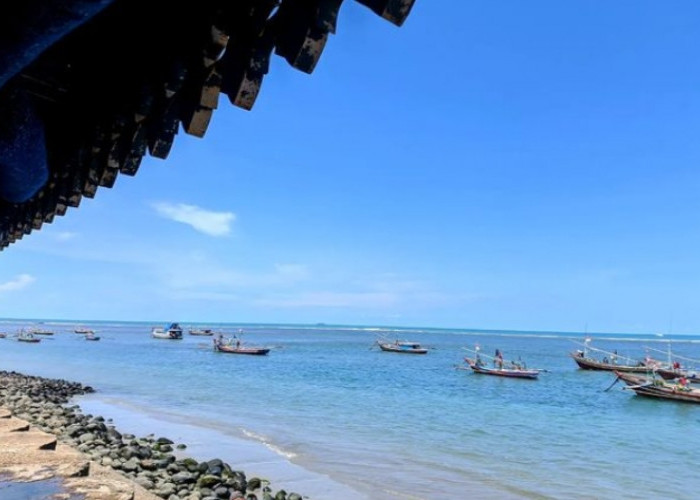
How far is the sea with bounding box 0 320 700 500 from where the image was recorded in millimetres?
15258

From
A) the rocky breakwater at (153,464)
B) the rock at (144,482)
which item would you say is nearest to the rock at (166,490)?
the rocky breakwater at (153,464)

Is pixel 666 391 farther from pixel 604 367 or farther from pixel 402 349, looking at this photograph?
pixel 402 349

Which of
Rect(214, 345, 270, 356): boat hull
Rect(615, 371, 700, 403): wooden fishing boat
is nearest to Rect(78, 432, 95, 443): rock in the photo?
Rect(615, 371, 700, 403): wooden fishing boat

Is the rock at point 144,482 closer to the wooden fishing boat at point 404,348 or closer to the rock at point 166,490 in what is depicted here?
the rock at point 166,490

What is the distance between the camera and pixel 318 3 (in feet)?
7.73

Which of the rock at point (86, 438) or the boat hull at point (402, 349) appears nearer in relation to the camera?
the rock at point (86, 438)

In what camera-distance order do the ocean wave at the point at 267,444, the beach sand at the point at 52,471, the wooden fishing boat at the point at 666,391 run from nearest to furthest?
1. the beach sand at the point at 52,471
2. the ocean wave at the point at 267,444
3. the wooden fishing boat at the point at 666,391

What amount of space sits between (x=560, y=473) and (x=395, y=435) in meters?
6.75

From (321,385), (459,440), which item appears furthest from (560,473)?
(321,385)

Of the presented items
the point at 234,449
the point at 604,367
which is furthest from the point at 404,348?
the point at 234,449

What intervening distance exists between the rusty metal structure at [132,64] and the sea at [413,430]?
11.1m

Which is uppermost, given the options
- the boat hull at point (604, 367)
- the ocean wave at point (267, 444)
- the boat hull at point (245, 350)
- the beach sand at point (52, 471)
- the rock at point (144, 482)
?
the beach sand at point (52, 471)

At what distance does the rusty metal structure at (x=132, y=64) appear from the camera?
5.98ft

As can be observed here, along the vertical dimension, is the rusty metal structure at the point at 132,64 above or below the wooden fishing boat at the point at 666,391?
above
